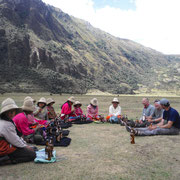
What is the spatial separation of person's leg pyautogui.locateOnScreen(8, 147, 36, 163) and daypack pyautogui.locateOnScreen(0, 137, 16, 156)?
13cm

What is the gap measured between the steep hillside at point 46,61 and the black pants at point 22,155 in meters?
42.4

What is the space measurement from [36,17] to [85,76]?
29836 millimetres

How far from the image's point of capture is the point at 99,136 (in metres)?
7.48

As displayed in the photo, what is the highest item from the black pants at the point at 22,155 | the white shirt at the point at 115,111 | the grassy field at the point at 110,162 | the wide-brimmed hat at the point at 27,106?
the wide-brimmed hat at the point at 27,106

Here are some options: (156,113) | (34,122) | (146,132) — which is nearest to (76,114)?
(34,122)

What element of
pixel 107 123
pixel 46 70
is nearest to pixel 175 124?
pixel 107 123

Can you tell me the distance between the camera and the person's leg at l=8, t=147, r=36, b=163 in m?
4.65

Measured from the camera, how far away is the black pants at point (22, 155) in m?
→ 4.65

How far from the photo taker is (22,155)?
186 inches

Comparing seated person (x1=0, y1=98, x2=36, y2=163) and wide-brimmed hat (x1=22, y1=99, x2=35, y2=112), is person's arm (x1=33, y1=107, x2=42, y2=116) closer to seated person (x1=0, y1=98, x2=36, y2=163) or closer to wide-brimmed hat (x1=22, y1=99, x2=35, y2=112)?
wide-brimmed hat (x1=22, y1=99, x2=35, y2=112)

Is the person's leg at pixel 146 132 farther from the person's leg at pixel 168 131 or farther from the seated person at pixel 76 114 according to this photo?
the seated person at pixel 76 114

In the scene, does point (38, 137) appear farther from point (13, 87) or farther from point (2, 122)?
point (13, 87)

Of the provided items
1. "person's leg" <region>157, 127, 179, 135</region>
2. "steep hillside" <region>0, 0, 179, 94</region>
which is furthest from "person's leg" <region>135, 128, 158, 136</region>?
"steep hillside" <region>0, 0, 179, 94</region>

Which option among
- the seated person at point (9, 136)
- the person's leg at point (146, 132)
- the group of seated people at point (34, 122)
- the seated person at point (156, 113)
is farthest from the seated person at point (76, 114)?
the seated person at point (9, 136)
